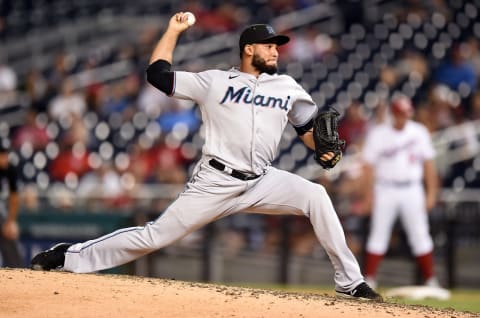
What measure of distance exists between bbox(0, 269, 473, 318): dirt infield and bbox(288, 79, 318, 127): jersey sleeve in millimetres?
1105

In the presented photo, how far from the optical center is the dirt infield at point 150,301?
20.3ft

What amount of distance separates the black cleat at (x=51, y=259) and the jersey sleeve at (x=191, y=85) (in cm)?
128

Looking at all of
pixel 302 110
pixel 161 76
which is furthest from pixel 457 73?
pixel 161 76

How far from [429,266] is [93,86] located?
25.1ft

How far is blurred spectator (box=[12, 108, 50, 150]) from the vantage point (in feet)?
50.6

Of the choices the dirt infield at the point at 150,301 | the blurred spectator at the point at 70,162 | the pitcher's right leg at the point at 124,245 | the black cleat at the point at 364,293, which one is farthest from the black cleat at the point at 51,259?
the blurred spectator at the point at 70,162

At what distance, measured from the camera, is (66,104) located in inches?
635

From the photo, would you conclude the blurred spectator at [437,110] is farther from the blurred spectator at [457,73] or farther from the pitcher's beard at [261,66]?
the pitcher's beard at [261,66]

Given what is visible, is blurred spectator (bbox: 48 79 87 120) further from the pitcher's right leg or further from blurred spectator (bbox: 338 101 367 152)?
the pitcher's right leg

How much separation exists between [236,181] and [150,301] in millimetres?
967

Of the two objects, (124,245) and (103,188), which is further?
(103,188)

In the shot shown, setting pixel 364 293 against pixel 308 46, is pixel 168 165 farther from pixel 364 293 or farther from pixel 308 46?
pixel 364 293

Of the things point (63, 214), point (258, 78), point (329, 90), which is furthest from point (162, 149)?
point (258, 78)

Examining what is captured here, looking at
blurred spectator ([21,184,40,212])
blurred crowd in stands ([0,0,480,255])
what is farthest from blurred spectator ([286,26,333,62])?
blurred spectator ([21,184,40,212])
